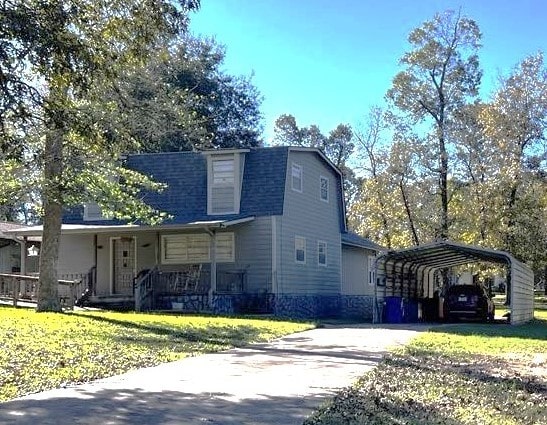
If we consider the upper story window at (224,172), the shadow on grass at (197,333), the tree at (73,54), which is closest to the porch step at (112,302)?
the upper story window at (224,172)

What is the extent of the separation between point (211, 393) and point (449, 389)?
120 inches

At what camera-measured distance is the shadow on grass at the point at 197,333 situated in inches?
548

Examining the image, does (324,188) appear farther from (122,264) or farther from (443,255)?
(122,264)

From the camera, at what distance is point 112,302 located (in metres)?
24.3

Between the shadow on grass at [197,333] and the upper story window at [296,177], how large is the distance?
8.69m

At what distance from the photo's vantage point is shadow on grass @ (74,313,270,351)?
1392 cm

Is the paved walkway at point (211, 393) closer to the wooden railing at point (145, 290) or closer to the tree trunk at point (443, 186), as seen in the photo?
the wooden railing at point (145, 290)

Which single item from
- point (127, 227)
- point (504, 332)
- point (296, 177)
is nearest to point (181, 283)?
point (127, 227)

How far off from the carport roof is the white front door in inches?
358

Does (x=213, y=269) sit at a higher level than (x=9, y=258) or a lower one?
lower

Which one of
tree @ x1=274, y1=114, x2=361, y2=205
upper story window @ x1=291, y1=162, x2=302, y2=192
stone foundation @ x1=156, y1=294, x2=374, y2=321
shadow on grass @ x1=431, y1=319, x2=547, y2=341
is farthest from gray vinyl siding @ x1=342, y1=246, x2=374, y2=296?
tree @ x1=274, y1=114, x2=361, y2=205

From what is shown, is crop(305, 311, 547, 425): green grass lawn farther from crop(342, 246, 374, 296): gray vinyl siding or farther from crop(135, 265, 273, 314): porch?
crop(342, 246, 374, 296): gray vinyl siding

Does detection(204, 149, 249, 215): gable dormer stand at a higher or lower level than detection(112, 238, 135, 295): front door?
higher

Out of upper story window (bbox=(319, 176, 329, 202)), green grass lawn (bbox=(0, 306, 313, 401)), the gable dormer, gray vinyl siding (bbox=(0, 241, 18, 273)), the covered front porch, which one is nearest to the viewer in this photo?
green grass lawn (bbox=(0, 306, 313, 401))
